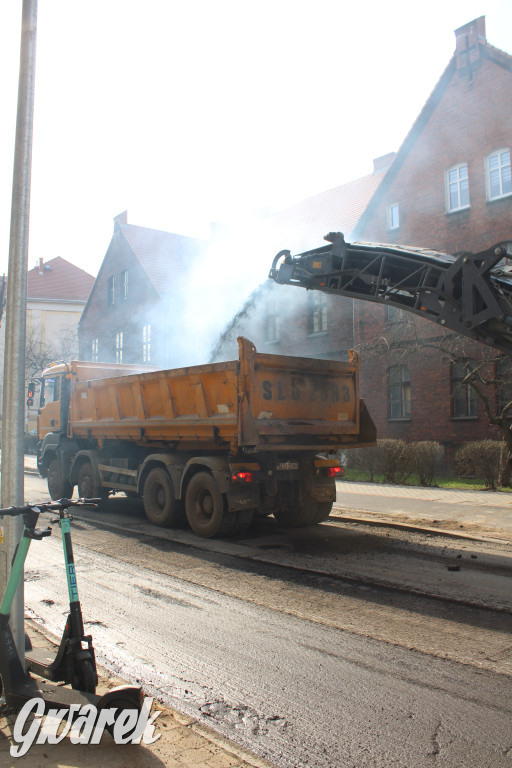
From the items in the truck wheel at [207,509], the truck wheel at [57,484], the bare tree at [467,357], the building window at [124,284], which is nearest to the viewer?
the truck wheel at [207,509]

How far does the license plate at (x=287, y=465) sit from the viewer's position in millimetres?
9312

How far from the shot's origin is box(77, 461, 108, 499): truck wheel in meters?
12.4

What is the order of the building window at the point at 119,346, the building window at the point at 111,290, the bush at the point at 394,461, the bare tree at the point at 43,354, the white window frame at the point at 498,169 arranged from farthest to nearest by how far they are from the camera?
the bare tree at the point at 43,354 < the building window at the point at 111,290 < the building window at the point at 119,346 < the white window frame at the point at 498,169 < the bush at the point at 394,461

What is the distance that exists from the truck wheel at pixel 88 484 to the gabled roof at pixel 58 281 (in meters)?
44.8

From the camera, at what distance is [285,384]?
9.21 m

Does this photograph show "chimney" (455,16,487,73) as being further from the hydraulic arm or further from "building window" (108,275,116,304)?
"building window" (108,275,116,304)

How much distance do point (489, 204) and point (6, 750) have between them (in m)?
20.9

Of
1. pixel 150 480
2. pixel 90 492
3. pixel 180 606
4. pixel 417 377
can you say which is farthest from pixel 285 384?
pixel 417 377

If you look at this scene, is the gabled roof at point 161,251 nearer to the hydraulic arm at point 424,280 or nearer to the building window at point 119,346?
the building window at point 119,346

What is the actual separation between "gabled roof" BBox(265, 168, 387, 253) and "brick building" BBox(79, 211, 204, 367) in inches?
236

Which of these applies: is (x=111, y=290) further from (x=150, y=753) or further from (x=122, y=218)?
(x=150, y=753)

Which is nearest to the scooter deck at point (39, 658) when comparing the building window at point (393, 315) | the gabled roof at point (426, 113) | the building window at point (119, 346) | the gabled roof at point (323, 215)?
the building window at point (393, 315)

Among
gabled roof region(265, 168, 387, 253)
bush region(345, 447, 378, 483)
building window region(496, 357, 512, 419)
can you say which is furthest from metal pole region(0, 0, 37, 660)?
gabled roof region(265, 168, 387, 253)

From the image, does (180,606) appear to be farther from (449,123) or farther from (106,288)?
(106,288)
